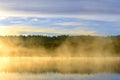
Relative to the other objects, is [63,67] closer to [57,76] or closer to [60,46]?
[57,76]

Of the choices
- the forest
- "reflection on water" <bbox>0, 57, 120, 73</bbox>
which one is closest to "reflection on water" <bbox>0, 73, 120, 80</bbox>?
"reflection on water" <bbox>0, 57, 120, 73</bbox>

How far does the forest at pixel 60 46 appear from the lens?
62.7m

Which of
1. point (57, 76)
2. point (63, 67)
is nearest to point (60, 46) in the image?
point (63, 67)

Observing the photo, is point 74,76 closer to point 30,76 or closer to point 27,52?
point 30,76

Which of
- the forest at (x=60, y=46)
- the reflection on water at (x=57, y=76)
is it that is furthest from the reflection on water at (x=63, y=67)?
the forest at (x=60, y=46)

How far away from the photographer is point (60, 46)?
68.6m

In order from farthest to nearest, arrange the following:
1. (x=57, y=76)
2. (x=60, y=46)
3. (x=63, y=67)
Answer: (x=60, y=46), (x=63, y=67), (x=57, y=76)

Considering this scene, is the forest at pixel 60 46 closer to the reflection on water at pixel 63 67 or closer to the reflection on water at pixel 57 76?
the reflection on water at pixel 63 67

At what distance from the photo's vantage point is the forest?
62.7 metres

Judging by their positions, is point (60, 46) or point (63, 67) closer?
point (63, 67)

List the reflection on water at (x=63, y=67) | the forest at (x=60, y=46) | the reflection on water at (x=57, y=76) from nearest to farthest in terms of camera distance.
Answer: the reflection on water at (x=57, y=76), the reflection on water at (x=63, y=67), the forest at (x=60, y=46)

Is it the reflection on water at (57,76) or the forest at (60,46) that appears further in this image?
the forest at (60,46)

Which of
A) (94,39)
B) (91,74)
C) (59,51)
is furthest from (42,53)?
(91,74)

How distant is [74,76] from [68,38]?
37224mm
